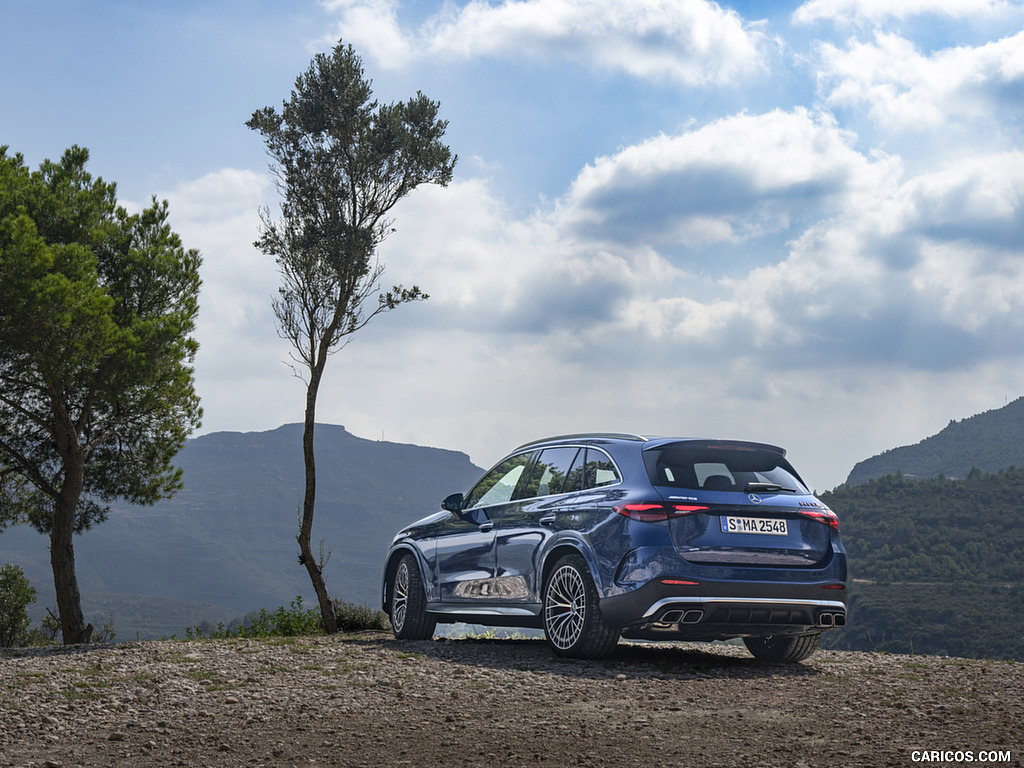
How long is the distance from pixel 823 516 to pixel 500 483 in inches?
118

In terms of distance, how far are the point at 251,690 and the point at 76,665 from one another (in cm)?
227

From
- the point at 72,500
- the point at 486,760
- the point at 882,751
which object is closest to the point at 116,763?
the point at 486,760

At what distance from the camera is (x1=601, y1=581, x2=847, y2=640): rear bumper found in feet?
23.8

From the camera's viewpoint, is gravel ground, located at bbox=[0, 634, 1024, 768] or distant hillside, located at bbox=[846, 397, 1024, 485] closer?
gravel ground, located at bbox=[0, 634, 1024, 768]

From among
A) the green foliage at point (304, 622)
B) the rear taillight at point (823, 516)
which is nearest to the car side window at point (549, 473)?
the rear taillight at point (823, 516)

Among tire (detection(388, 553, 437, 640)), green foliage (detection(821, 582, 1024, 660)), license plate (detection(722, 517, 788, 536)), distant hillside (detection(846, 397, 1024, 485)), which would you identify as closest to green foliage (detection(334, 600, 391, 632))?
tire (detection(388, 553, 437, 640))

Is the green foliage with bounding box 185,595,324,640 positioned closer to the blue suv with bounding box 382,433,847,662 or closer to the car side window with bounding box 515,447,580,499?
the blue suv with bounding box 382,433,847,662

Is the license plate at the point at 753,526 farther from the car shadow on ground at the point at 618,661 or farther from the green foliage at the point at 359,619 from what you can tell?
the green foliage at the point at 359,619

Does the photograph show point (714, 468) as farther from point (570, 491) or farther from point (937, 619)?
point (937, 619)

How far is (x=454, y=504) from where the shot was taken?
31.2 feet

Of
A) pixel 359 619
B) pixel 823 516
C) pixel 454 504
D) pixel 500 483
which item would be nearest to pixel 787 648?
pixel 823 516

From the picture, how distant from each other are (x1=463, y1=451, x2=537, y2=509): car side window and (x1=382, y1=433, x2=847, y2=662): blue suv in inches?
12.7

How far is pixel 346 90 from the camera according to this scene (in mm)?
14789

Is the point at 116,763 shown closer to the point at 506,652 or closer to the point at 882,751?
the point at 882,751
